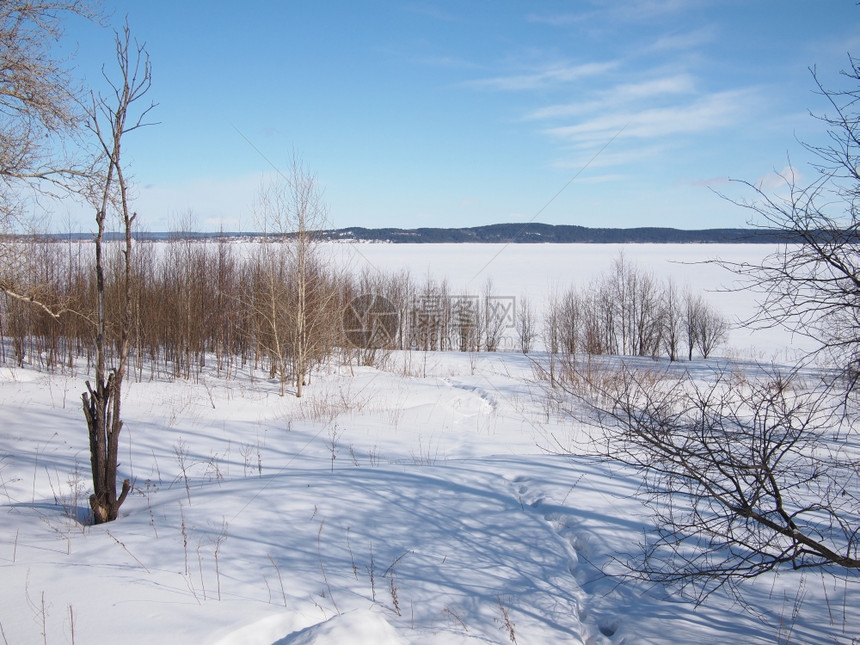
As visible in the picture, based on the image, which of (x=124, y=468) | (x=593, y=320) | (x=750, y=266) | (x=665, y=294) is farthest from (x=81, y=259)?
(x=665, y=294)

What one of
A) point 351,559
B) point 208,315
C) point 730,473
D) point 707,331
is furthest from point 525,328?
point 351,559

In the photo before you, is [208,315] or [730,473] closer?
[730,473]

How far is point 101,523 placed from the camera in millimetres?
4477

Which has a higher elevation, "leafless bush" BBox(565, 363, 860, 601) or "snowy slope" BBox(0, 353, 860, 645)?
"leafless bush" BBox(565, 363, 860, 601)

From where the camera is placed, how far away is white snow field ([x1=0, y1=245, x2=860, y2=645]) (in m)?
3.07

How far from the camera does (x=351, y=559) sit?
3971mm

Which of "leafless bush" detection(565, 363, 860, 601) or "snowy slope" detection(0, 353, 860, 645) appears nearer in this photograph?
"leafless bush" detection(565, 363, 860, 601)

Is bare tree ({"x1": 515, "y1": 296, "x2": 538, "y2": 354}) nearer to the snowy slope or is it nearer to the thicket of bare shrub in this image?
the thicket of bare shrub

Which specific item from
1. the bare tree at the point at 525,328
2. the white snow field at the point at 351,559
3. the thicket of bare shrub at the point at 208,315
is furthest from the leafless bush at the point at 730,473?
the bare tree at the point at 525,328

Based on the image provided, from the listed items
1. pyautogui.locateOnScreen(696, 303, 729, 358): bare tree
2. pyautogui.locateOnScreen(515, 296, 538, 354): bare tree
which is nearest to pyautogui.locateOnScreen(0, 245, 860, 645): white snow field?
pyautogui.locateOnScreen(696, 303, 729, 358): bare tree

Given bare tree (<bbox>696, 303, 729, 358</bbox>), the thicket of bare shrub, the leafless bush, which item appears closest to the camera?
the leafless bush

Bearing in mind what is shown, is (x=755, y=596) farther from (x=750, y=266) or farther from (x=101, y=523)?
(x=101, y=523)

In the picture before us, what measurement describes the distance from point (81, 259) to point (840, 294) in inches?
1013

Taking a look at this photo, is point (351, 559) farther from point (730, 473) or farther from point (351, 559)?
point (730, 473)
